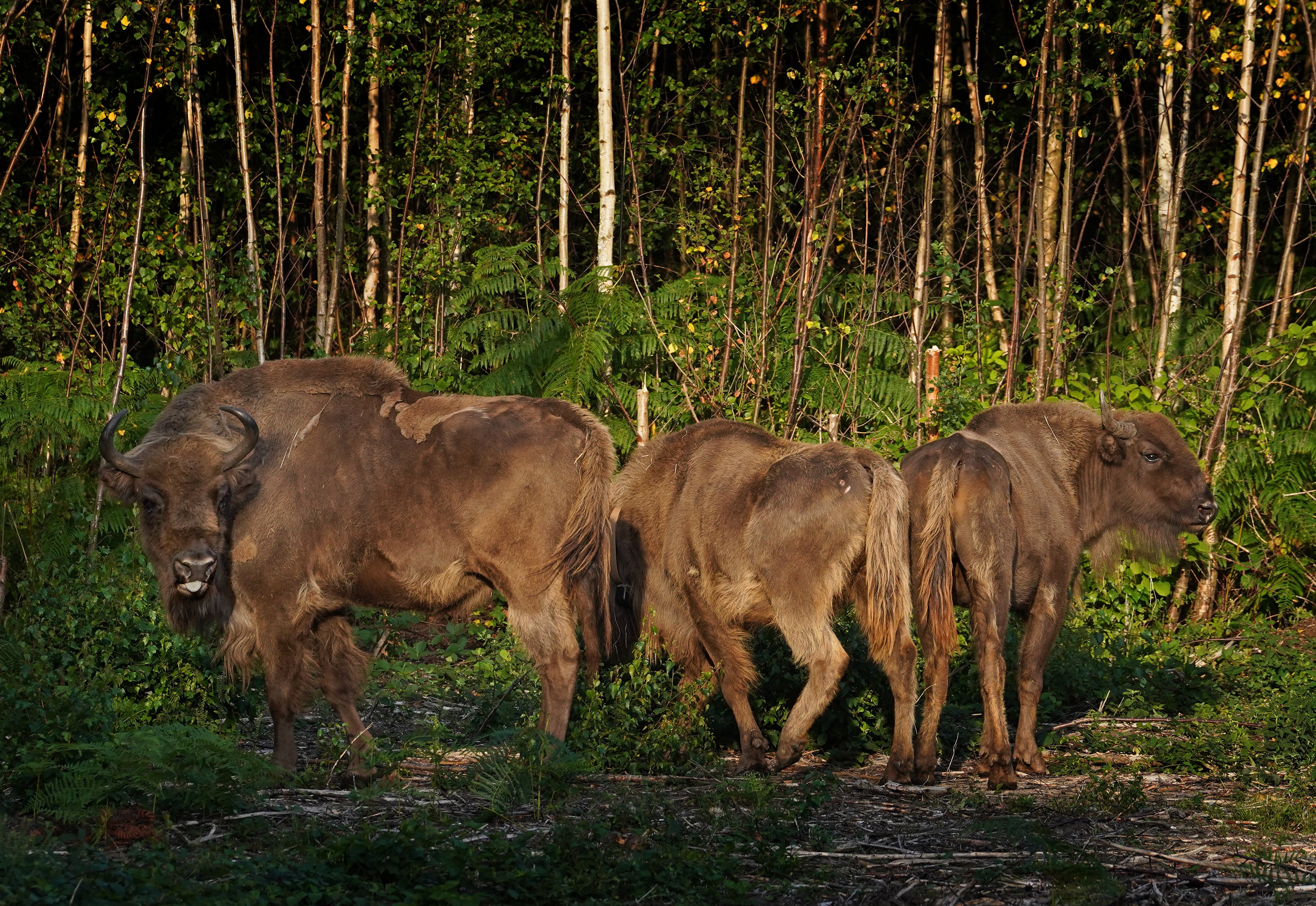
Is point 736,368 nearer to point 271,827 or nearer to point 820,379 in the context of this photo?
point 820,379

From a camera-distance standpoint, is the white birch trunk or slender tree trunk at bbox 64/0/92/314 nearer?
the white birch trunk

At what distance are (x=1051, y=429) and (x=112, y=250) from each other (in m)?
11.6

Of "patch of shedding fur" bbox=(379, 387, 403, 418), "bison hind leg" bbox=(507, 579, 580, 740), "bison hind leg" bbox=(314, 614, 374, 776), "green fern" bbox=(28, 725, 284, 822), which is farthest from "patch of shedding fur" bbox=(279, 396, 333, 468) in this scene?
"green fern" bbox=(28, 725, 284, 822)

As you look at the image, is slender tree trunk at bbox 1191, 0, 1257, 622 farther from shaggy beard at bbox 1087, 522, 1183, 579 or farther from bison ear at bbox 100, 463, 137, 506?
bison ear at bbox 100, 463, 137, 506

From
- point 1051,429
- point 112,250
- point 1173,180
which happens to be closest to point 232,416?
point 1051,429

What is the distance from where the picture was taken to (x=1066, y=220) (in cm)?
1355

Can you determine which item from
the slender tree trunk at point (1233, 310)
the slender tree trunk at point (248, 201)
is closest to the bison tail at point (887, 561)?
the slender tree trunk at point (1233, 310)

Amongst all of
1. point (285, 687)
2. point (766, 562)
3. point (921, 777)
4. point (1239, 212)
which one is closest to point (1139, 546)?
point (921, 777)

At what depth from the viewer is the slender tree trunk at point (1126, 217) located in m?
14.4

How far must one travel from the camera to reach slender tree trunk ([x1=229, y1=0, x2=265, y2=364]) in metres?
13.8

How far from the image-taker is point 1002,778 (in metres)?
7.34

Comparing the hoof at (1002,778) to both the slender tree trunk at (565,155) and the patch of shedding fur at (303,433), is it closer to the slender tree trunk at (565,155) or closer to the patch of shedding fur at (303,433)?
the patch of shedding fur at (303,433)

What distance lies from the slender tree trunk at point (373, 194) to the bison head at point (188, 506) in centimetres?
844

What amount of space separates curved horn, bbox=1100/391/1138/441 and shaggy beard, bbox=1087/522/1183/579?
0.72 m
